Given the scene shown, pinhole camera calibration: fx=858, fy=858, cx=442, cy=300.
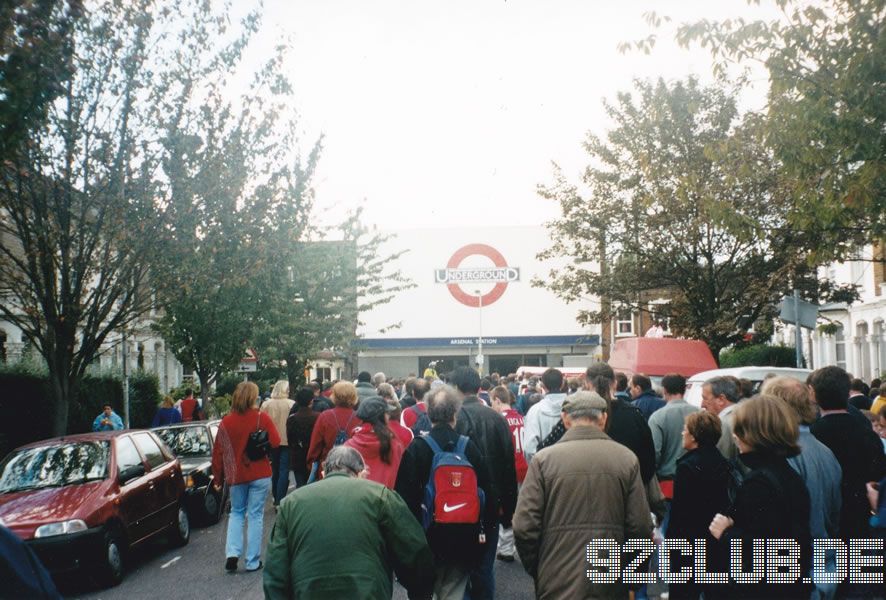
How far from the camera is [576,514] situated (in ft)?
15.0

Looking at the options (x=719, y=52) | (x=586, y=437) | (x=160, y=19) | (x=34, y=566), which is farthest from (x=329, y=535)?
(x=160, y=19)

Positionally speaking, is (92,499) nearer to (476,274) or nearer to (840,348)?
(840,348)

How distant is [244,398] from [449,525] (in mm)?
4344

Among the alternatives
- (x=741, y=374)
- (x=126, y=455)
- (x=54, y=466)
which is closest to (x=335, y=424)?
(x=126, y=455)

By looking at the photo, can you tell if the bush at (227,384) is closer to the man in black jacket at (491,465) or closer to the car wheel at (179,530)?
the car wheel at (179,530)

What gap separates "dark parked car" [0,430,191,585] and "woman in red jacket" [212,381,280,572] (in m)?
1.20

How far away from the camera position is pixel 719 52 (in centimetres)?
1027

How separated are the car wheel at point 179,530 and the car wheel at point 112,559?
1764 millimetres

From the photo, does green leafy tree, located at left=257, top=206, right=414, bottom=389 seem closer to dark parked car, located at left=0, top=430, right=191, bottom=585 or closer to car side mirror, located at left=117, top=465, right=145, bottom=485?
dark parked car, located at left=0, top=430, right=191, bottom=585

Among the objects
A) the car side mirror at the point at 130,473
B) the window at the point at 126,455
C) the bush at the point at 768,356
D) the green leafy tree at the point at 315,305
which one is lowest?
the car side mirror at the point at 130,473

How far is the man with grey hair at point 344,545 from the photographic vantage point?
4.08 m

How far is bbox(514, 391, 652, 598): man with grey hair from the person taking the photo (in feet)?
15.0

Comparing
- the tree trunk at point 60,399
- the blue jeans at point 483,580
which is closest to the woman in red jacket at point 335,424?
the blue jeans at point 483,580

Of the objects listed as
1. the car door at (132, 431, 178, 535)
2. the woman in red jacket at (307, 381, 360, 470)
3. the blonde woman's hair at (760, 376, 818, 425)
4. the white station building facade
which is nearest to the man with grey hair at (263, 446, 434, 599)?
the blonde woman's hair at (760, 376, 818, 425)
